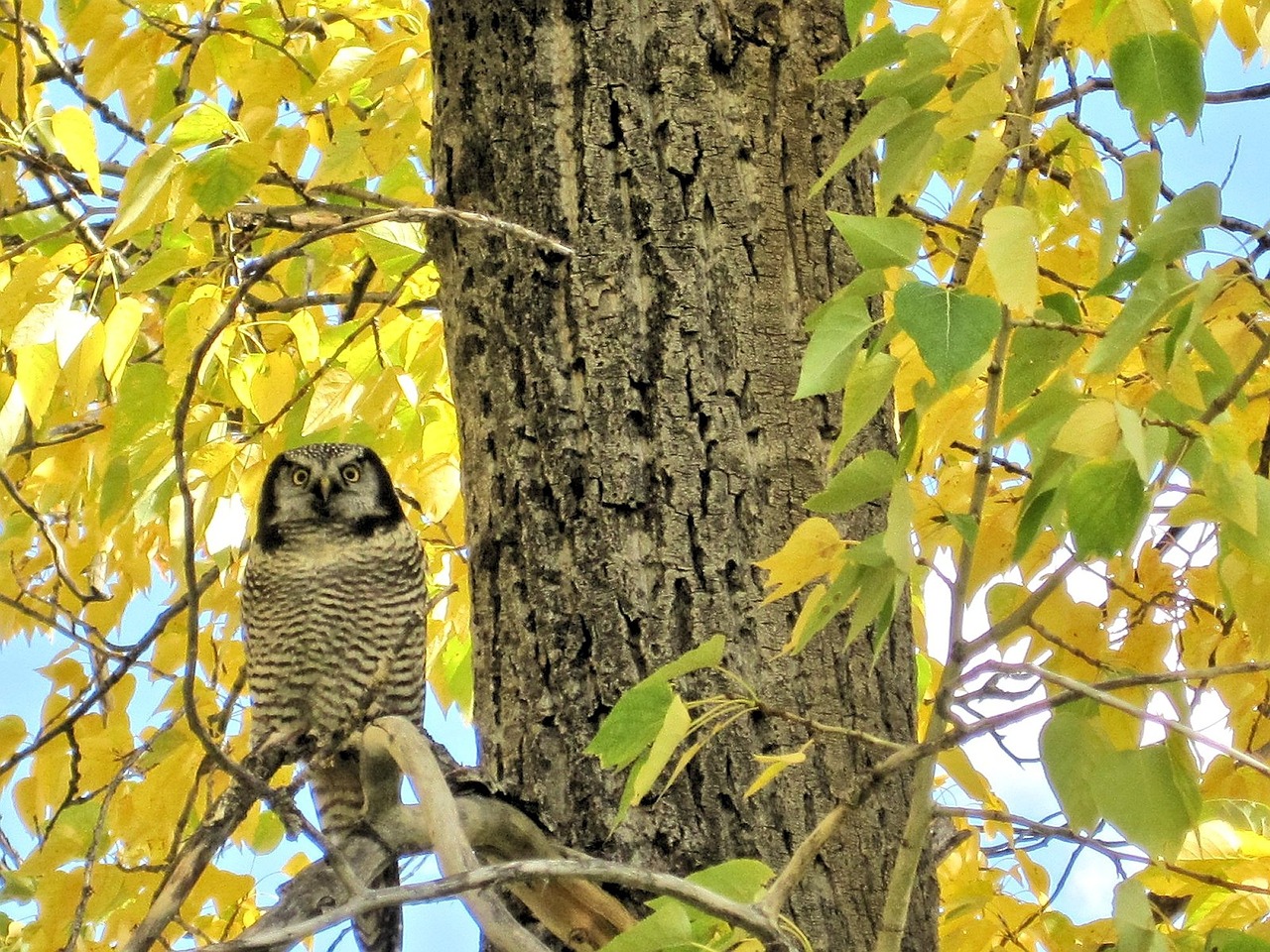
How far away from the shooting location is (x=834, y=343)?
1.32m

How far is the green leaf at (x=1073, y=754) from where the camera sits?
59.1 inches

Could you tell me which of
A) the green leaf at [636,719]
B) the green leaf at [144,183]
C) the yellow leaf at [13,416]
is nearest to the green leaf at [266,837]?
the yellow leaf at [13,416]

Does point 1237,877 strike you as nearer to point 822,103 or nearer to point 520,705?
point 520,705

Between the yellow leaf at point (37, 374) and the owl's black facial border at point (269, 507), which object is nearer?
the yellow leaf at point (37, 374)

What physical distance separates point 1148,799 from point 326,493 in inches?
101

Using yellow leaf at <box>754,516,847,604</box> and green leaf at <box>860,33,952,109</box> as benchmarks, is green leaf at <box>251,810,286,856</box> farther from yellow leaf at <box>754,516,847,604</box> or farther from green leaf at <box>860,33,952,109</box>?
green leaf at <box>860,33,952,109</box>

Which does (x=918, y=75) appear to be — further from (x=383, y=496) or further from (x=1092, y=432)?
(x=383, y=496)

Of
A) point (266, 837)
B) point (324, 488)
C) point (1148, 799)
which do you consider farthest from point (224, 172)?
point (266, 837)

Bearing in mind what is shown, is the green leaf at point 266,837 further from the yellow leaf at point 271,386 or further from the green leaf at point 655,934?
the green leaf at point 655,934

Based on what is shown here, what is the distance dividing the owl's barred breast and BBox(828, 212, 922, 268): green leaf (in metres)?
2.24

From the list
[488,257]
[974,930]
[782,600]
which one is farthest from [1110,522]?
[974,930]

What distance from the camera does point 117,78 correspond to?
3293 millimetres

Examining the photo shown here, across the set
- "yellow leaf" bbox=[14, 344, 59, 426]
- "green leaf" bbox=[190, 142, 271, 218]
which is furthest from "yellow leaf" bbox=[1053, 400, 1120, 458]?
"yellow leaf" bbox=[14, 344, 59, 426]

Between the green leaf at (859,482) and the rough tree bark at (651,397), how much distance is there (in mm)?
686
